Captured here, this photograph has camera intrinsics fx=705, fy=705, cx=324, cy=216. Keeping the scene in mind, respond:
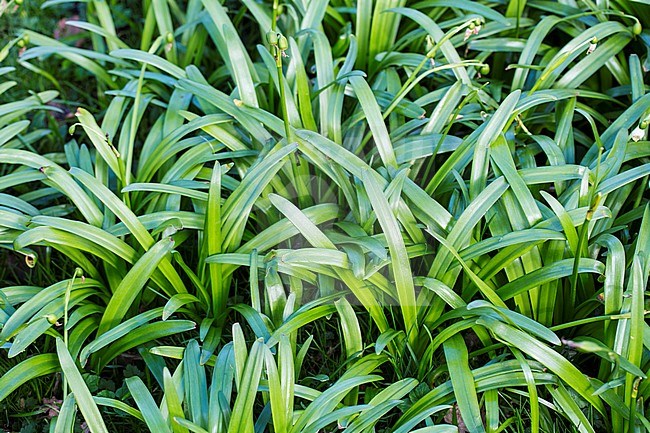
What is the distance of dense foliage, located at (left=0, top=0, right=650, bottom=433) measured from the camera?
79.0 inches

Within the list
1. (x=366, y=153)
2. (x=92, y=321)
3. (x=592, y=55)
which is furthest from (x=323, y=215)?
(x=592, y=55)

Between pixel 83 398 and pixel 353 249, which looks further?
pixel 353 249

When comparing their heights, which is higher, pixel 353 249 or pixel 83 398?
pixel 353 249

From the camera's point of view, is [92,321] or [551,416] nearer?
[551,416]

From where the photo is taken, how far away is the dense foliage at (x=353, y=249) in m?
2.01

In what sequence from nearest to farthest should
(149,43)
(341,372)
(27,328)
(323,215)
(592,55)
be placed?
(27,328) → (341,372) → (323,215) → (592,55) → (149,43)

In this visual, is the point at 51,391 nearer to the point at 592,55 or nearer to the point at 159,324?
the point at 159,324

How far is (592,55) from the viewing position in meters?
2.80

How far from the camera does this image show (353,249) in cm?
222

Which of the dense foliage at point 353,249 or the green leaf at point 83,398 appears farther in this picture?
the dense foliage at point 353,249

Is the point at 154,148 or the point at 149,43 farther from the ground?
the point at 149,43

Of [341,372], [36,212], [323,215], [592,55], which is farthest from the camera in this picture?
[592,55]

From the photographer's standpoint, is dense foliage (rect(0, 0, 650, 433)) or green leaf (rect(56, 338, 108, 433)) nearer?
green leaf (rect(56, 338, 108, 433))

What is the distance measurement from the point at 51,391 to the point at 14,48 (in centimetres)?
195
